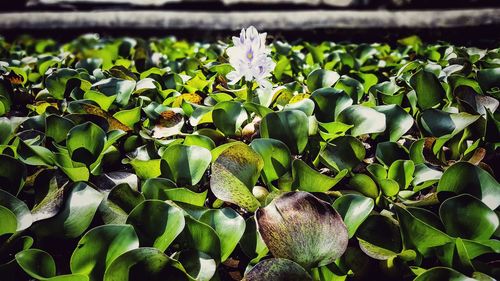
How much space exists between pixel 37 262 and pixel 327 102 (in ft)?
3.38

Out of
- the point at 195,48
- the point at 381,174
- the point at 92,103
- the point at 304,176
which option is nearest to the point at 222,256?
the point at 304,176

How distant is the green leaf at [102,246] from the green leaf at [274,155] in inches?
17.0

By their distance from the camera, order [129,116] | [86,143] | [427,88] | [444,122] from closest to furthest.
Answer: [86,143] < [444,122] < [129,116] < [427,88]

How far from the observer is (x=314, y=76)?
1.79m

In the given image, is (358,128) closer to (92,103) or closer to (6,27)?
(92,103)

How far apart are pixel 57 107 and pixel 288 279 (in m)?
1.26

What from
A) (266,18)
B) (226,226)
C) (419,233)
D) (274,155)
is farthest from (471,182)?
(266,18)

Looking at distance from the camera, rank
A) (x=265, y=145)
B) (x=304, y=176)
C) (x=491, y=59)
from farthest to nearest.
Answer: (x=491, y=59), (x=265, y=145), (x=304, y=176)

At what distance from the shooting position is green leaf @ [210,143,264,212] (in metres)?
1.05

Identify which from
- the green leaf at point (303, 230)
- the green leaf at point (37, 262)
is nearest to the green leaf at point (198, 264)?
the green leaf at point (303, 230)

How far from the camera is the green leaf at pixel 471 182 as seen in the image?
1.01 m

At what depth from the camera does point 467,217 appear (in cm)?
93

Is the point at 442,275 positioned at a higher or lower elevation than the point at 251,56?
lower

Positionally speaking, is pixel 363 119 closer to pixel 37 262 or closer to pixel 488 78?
pixel 488 78
